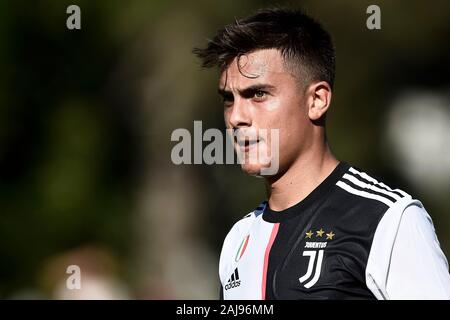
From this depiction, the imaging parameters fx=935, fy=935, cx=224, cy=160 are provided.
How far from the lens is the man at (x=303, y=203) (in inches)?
174

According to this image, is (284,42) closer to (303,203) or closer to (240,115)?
(240,115)

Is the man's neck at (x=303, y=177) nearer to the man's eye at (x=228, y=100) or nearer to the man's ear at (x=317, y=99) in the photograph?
the man's ear at (x=317, y=99)

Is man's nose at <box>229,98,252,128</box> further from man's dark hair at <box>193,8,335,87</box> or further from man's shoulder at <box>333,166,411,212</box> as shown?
man's shoulder at <box>333,166,411,212</box>

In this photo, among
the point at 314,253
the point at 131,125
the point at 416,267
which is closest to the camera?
the point at 416,267

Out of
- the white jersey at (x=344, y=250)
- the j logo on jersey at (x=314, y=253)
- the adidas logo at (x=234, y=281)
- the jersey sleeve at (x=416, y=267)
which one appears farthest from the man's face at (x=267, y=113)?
the jersey sleeve at (x=416, y=267)

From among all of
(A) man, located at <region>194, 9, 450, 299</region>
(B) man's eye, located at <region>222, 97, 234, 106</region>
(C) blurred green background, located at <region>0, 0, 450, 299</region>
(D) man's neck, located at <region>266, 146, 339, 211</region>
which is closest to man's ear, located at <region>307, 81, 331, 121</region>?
(A) man, located at <region>194, 9, 450, 299</region>


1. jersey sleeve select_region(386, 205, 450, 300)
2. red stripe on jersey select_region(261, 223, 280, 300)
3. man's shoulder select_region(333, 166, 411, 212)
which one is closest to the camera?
jersey sleeve select_region(386, 205, 450, 300)

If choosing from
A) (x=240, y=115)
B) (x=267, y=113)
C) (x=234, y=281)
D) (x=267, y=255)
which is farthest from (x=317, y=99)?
(x=234, y=281)

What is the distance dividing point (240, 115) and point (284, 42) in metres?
0.49

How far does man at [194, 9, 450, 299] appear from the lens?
4410mm

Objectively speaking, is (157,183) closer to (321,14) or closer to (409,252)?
(321,14)

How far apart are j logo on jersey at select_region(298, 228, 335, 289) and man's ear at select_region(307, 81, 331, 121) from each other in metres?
0.69

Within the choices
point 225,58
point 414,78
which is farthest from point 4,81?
point 225,58

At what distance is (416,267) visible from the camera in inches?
171
